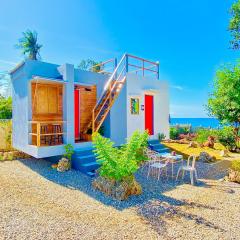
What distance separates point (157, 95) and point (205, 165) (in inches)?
284

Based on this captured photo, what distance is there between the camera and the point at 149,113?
1755 centimetres

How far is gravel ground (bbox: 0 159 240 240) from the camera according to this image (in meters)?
5.41

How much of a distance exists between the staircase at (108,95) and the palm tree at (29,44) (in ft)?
66.9

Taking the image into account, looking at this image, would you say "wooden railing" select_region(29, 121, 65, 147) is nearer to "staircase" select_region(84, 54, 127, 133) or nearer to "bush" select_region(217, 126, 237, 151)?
"staircase" select_region(84, 54, 127, 133)

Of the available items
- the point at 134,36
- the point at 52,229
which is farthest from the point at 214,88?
the point at 52,229

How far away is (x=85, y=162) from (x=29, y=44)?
84.8 ft

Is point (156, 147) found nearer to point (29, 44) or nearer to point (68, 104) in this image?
point (68, 104)

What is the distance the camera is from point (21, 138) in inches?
474

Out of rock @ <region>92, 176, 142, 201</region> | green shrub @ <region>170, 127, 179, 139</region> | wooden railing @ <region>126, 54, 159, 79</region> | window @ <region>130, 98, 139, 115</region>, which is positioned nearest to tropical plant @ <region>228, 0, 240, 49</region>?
wooden railing @ <region>126, 54, 159, 79</region>

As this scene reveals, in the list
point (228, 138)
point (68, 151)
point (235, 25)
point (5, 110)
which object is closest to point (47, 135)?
point (68, 151)

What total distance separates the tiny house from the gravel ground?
2.50 meters

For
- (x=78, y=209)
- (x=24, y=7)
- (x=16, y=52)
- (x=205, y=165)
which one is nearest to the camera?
(x=78, y=209)

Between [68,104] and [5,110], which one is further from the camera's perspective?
[5,110]

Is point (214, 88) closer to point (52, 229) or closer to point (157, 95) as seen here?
point (157, 95)
